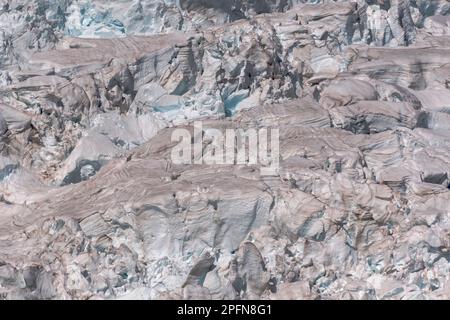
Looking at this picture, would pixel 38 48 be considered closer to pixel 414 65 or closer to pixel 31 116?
pixel 31 116

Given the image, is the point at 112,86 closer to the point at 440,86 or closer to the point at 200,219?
the point at 200,219

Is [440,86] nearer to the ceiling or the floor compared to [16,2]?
nearer to the floor

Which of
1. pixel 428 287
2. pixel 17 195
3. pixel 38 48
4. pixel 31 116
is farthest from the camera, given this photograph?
pixel 38 48

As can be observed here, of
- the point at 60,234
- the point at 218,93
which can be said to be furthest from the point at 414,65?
the point at 60,234

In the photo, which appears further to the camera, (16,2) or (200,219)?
(16,2)
